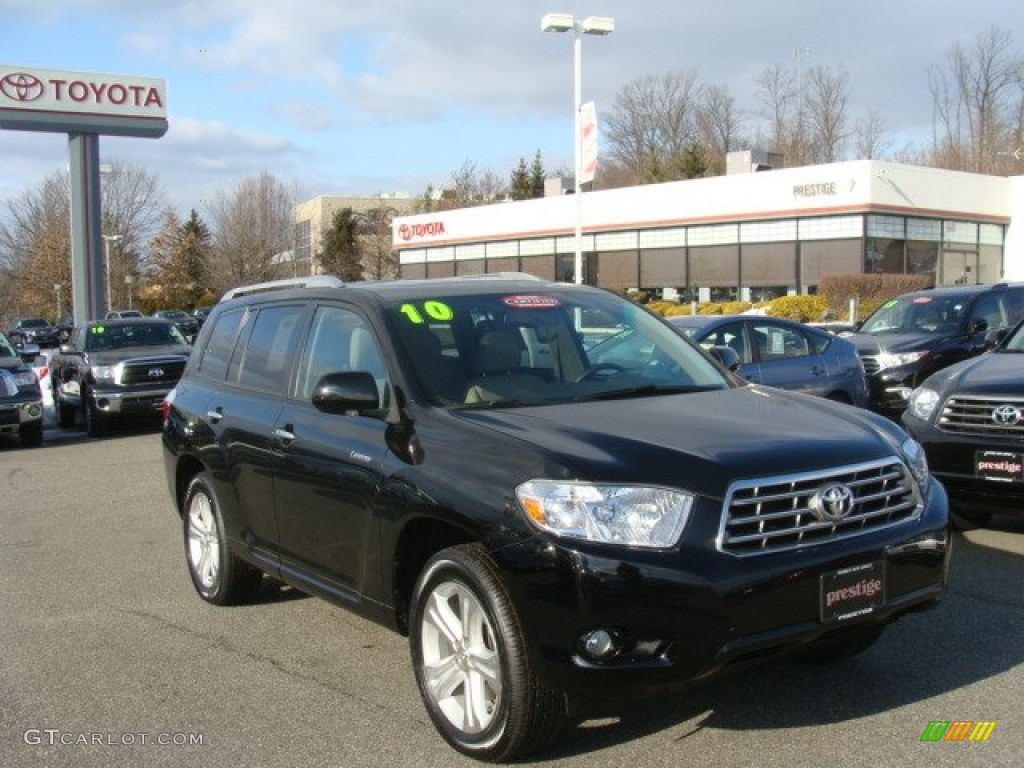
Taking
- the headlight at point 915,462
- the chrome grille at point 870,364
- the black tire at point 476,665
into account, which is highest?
the headlight at point 915,462

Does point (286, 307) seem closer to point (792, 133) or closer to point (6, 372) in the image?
point (6, 372)

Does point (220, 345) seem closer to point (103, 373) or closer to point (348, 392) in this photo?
point (348, 392)

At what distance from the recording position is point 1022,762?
12.9 ft

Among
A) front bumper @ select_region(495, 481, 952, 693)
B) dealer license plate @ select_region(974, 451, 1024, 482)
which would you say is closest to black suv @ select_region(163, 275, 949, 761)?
front bumper @ select_region(495, 481, 952, 693)

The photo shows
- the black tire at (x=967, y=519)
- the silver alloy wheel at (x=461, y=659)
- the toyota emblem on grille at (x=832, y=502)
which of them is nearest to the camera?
the toyota emblem on grille at (x=832, y=502)

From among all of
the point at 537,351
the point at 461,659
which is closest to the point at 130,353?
the point at 537,351

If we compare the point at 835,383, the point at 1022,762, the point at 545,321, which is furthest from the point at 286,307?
the point at 835,383

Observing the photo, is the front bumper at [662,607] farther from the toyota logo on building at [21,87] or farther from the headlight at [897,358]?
the toyota logo on building at [21,87]

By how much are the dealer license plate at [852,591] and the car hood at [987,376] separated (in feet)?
11.4

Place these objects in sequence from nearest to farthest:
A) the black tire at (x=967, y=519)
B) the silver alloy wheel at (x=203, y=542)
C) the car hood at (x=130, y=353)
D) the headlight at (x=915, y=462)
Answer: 1. the headlight at (x=915, y=462)
2. the silver alloy wheel at (x=203, y=542)
3. the black tire at (x=967, y=519)
4. the car hood at (x=130, y=353)

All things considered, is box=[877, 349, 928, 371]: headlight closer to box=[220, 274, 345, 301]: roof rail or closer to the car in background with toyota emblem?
the car in background with toyota emblem

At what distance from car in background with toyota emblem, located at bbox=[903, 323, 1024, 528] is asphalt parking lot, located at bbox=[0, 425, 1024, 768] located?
41 centimetres

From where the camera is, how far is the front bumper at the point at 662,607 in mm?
3664

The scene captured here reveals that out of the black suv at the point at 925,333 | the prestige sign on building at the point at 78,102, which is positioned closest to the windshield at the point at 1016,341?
the black suv at the point at 925,333
